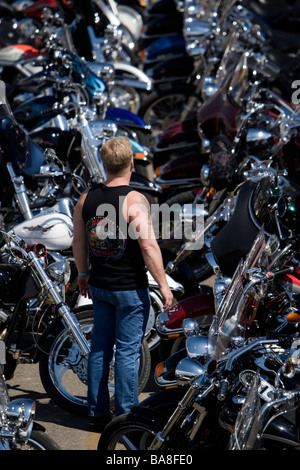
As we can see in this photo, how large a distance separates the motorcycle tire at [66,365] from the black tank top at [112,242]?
63cm

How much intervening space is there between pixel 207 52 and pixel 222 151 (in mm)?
3348

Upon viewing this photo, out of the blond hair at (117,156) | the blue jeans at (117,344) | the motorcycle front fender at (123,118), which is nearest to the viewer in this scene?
the blond hair at (117,156)

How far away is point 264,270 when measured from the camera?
11.5 feet

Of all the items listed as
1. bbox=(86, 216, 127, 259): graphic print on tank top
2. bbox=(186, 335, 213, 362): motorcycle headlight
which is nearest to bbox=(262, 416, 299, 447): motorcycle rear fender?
bbox=(186, 335, 213, 362): motorcycle headlight

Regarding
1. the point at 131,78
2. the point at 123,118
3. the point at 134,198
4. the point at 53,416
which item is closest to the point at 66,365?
the point at 53,416

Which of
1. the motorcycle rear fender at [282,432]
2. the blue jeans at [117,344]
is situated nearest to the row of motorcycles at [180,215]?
the motorcycle rear fender at [282,432]

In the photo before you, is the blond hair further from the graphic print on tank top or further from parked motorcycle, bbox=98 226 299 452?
parked motorcycle, bbox=98 226 299 452

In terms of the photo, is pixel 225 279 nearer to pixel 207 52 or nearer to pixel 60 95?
pixel 60 95

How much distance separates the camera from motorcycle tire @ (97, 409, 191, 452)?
10.6 feet

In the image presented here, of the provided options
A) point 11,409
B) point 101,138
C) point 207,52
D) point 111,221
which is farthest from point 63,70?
point 11,409

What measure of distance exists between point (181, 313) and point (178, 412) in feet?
4.09

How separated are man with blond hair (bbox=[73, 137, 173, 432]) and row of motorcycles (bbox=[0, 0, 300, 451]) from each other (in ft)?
0.79

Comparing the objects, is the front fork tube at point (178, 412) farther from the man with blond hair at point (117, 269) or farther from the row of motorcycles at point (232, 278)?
the man with blond hair at point (117, 269)

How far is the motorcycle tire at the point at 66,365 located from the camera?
4.39m
